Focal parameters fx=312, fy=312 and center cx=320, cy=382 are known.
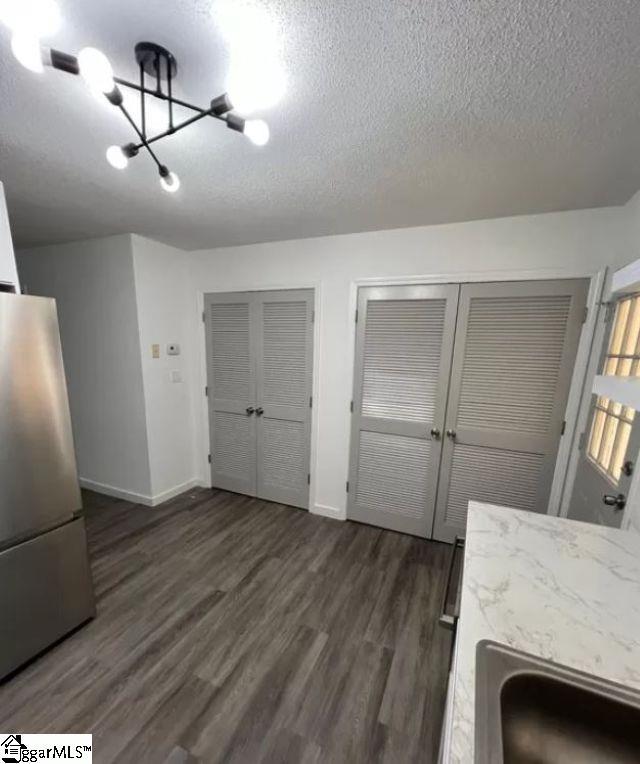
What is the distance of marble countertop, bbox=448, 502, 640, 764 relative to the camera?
68 centimetres

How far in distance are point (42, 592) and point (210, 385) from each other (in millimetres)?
1925

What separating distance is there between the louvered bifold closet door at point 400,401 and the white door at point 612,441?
0.83 m

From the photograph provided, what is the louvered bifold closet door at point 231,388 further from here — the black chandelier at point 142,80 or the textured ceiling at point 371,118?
the black chandelier at point 142,80

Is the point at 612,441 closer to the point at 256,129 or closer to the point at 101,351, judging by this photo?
the point at 256,129

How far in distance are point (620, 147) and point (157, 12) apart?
5.60 feet

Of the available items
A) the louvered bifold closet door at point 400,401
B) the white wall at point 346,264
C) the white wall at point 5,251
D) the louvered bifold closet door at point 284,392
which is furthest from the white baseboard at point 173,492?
the white wall at point 5,251

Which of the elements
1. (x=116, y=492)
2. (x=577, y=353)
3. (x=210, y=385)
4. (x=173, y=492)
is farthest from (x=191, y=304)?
(x=577, y=353)

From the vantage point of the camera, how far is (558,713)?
2.15 ft

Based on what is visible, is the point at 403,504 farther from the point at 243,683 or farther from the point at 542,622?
the point at 542,622

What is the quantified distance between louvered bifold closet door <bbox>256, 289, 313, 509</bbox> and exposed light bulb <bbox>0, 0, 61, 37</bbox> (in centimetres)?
188

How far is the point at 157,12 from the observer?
2.60 feet

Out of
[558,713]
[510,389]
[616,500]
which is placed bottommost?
[558,713]

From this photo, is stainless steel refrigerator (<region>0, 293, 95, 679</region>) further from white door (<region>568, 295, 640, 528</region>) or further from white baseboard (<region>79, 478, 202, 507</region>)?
white door (<region>568, 295, 640, 528</region>)

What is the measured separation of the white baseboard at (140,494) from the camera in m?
2.91
